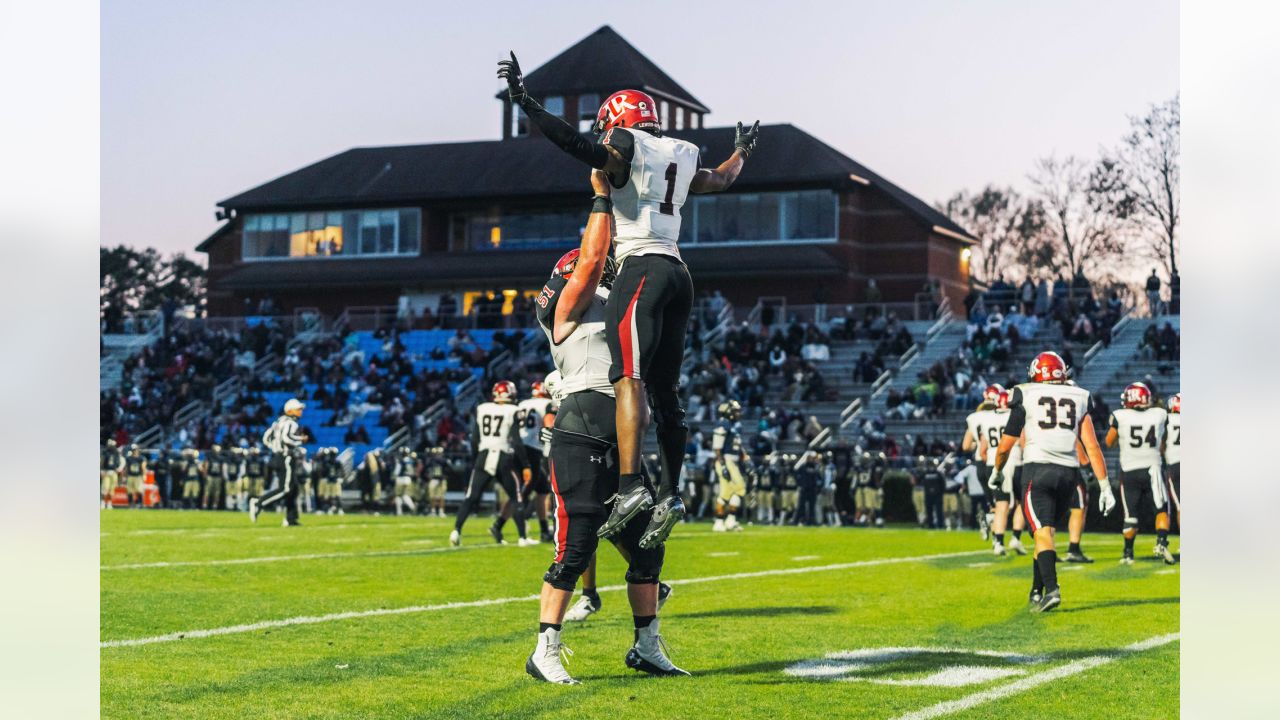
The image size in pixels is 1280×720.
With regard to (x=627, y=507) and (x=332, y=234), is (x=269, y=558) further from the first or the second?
(x=332, y=234)

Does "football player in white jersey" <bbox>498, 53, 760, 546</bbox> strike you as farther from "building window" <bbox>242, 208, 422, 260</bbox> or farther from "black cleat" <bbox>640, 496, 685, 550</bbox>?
"building window" <bbox>242, 208, 422, 260</bbox>

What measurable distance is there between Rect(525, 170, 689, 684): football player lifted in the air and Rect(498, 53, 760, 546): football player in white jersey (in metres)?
0.12

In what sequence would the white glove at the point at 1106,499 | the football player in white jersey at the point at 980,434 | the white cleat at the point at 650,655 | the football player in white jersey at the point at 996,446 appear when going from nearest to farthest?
the white cleat at the point at 650,655 → the white glove at the point at 1106,499 → the football player in white jersey at the point at 996,446 → the football player in white jersey at the point at 980,434

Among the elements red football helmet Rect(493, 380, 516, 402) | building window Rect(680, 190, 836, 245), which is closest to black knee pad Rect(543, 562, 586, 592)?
red football helmet Rect(493, 380, 516, 402)

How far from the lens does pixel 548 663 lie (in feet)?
23.4

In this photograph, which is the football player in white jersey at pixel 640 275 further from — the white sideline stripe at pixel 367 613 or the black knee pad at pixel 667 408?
the white sideline stripe at pixel 367 613

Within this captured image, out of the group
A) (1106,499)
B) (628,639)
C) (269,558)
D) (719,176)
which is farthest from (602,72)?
(719,176)

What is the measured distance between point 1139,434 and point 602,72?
4351 centimetres

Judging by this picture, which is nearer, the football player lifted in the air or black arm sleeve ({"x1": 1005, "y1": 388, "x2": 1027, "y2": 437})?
the football player lifted in the air

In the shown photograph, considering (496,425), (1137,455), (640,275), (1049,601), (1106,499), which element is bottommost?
(1049,601)

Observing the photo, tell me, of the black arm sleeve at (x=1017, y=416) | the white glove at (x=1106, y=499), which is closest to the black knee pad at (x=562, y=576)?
the black arm sleeve at (x=1017, y=416)

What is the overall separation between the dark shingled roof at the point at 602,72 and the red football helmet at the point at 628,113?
163 ft

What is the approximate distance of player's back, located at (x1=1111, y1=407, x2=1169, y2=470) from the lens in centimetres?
1684

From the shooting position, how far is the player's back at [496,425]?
18.9 m
